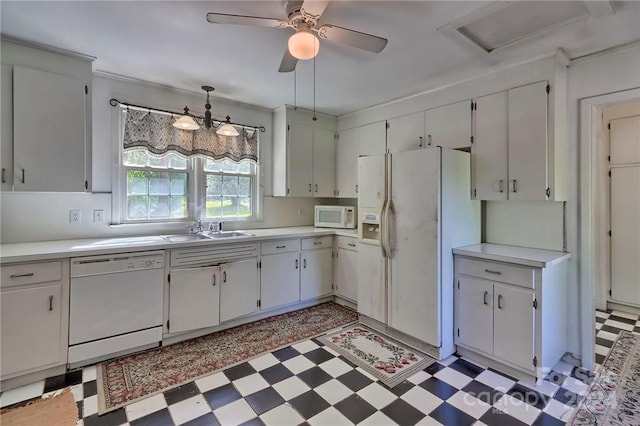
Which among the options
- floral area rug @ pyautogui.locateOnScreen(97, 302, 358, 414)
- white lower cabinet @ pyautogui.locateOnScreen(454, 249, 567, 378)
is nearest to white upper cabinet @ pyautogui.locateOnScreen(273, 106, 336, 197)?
floral area rug @ pyautogui.locateOnScreen(97, 302, 358, 414)

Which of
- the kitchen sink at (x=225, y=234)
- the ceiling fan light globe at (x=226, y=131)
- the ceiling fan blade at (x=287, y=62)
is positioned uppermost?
the ceiling fan blade at (x=287, y=62)

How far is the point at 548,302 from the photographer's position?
2.23 meters

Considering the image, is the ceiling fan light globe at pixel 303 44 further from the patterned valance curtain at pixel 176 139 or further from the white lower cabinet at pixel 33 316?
the white lower cabinet at pixel 33 316

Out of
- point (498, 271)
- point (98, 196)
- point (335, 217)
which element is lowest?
point (498, 271)

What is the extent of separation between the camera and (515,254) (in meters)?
2.39

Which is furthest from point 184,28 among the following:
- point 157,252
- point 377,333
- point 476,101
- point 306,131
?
point 377,333

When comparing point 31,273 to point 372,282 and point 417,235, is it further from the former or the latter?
point 417,235

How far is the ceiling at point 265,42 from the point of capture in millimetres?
1875

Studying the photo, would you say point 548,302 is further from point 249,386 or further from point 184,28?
point 184,28

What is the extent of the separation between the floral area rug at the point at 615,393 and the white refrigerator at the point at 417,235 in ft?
3.00

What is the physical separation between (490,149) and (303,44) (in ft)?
6.38

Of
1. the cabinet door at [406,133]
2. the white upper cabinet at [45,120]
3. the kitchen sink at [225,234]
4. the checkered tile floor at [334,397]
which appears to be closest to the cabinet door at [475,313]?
the checkered tile floor at [334,397]

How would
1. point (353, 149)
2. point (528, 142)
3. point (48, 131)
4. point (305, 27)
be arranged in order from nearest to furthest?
point (305, 27), point (48, 131), point (528, 142), point (353, 149)

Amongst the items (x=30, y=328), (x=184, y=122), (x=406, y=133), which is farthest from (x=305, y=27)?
(x=30, y=328)
